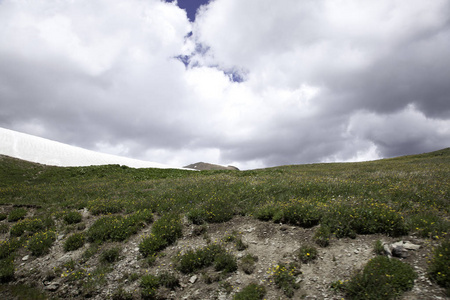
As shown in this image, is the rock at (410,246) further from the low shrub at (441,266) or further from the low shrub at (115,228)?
the low shrub at (115,228)

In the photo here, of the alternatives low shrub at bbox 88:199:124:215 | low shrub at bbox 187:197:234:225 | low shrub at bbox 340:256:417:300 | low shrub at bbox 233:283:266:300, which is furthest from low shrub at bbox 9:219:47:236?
low shrub at bbox 340:256:417:300

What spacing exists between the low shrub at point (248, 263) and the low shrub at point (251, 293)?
2.59 feet

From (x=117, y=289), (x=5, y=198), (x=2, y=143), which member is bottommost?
(x=117, y=289)

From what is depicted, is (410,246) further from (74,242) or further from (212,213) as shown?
(74,242)

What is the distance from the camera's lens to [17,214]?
15.2 meters

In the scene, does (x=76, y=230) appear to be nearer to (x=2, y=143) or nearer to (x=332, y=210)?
(x=332, y=210)

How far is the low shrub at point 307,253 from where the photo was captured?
25.6 feet

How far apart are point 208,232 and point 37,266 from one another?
774cm

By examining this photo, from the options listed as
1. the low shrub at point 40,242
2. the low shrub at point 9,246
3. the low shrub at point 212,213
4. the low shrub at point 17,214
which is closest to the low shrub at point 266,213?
the low shrub at point 212,213

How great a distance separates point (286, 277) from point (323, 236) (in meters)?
2.43

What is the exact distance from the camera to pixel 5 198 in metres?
18.9

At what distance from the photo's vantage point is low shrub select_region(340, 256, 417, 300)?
18.9 ft

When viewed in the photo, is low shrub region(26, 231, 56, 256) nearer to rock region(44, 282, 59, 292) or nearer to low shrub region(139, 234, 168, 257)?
rock region(44, 282, 59, 292)

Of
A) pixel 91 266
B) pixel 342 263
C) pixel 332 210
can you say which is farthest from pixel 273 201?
pixel 91 266
